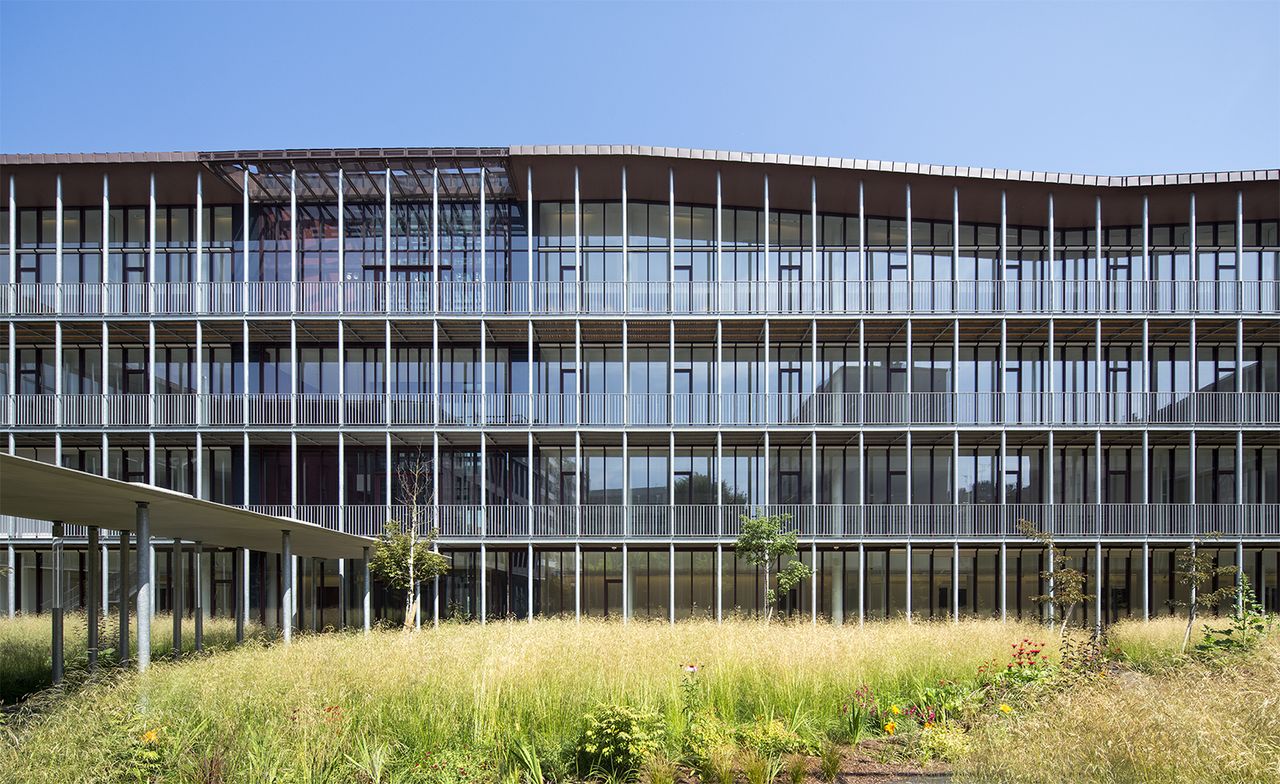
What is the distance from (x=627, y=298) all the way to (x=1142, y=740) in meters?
23.2

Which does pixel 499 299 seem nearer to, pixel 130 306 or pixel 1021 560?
pixel 130 306

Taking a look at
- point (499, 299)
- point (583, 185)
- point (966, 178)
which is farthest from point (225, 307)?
point (966, 178)

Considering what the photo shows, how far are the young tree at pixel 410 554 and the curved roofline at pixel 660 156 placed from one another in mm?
9360

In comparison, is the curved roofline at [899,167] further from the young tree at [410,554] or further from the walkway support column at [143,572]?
the walkway support column at [143,572]

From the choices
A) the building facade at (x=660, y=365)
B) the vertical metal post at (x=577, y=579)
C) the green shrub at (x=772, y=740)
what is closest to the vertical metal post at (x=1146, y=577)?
the building facade at (x=660, y=365)

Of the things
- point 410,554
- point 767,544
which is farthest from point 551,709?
point 767,544

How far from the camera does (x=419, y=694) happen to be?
1135cm

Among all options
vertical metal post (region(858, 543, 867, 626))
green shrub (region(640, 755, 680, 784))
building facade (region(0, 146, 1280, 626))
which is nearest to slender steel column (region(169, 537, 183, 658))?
building facade (region(0, 146, 1280, 626))

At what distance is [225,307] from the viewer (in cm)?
3103

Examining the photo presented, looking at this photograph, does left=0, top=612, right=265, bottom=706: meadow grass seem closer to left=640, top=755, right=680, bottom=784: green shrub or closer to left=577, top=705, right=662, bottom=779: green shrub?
left=577, top=705, right=662, bottom=779: green shrub

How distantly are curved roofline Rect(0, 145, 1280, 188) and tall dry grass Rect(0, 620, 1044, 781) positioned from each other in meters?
17.0

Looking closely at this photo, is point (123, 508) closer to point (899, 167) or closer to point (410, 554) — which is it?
point (410, 554)

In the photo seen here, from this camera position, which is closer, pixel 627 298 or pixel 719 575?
pixel 719 575

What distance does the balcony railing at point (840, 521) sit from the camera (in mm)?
29844
